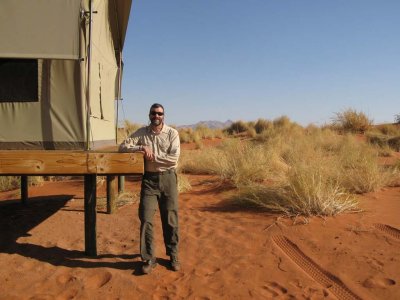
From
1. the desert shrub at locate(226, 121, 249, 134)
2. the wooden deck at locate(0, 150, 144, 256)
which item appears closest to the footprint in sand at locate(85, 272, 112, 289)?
the wooden deck at locate(0, 150, 144, 256)

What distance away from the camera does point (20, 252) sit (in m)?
5.77

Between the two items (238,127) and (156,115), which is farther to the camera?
(238,127)

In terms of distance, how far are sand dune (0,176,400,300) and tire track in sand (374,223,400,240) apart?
1cm

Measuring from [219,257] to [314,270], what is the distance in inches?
46.7

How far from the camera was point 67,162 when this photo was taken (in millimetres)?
4652

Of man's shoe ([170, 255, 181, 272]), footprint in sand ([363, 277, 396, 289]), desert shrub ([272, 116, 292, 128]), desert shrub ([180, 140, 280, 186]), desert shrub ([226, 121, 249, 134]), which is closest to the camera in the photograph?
footprint in sand ([363, 277, 396, 289])

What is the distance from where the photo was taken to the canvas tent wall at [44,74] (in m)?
4.82

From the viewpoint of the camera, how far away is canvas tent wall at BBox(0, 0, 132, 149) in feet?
15.8

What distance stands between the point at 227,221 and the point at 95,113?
2.68 metres

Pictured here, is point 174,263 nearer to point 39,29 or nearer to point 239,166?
Result: point 39,29

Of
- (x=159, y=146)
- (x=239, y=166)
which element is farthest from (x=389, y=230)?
(x=239, y=166)

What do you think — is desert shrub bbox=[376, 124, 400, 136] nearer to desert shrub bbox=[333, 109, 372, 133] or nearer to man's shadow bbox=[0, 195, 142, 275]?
desert shrub bbox=[333, 109, 372, 133]

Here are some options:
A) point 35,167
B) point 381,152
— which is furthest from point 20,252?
point 381,152

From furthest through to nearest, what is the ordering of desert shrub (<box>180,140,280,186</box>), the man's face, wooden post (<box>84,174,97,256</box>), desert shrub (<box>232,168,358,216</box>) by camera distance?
desert shrub (<box>180,140,280,186</box>)
desert shrub (<box>232,168,358,216</box>)
wooden post (<box>84,174,97,256</box>)
the man's face
